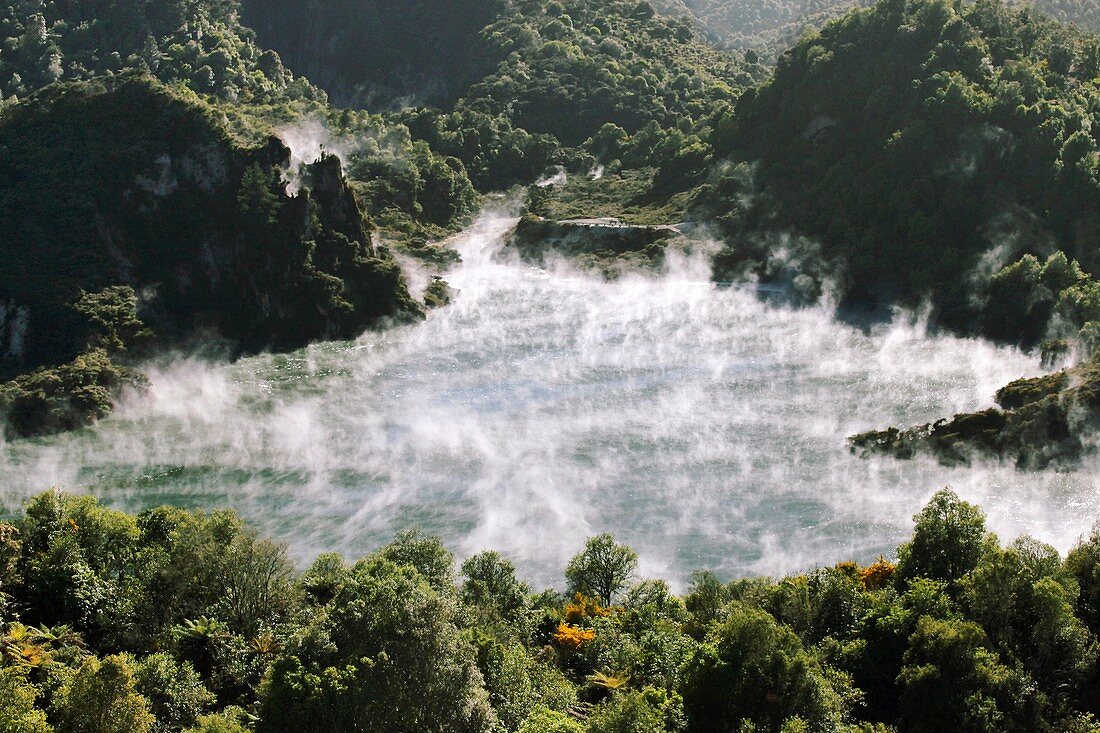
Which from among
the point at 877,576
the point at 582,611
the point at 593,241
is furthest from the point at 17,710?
the point at 593,241

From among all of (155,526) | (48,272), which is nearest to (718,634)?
(155,526)

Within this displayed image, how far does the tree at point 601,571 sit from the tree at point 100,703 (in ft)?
103

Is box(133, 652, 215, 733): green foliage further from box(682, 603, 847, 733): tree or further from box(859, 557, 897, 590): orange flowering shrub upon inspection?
box(859, 557, 897, 590): orange flowering shrub

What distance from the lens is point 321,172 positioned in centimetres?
13600

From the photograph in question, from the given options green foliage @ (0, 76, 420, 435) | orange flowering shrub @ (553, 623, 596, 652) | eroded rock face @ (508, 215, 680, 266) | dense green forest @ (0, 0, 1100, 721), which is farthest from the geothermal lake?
orange flowering shrub @ (553, 623, 596, 652)

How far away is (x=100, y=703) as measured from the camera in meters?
42.3

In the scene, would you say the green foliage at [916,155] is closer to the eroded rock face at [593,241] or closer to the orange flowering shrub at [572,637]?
the eroded rock face at [593,241]

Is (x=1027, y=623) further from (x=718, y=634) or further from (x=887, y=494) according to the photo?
(x=887, y=494)

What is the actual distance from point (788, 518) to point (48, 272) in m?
77.8

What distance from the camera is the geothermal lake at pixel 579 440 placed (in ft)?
275

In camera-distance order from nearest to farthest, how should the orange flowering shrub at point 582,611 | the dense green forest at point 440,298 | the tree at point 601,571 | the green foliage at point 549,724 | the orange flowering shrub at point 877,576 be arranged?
the green foliage at point 549,724
the dense green forest at point 440,298
the orange flowering shrub at point 582,611
the orange flowering shrub at point 877,576
the tree at point 601,571

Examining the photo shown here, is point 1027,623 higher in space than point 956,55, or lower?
lower

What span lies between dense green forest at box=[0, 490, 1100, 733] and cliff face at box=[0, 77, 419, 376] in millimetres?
63957

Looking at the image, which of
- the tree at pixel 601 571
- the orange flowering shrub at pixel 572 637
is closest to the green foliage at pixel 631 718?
the orange flowering shrub at pixel 572 637
